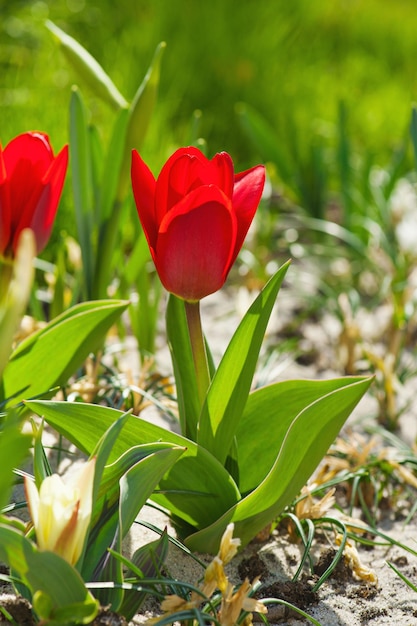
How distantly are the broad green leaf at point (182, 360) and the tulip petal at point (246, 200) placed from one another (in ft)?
0.51

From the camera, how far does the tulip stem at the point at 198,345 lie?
1092mm

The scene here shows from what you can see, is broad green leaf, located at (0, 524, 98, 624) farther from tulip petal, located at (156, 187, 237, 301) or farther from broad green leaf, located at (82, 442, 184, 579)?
tulip petal, located at (156, 187, 237, 301)

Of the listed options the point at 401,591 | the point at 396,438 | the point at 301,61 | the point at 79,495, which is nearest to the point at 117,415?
the point at 79,495

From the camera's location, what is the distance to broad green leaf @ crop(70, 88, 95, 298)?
1525mm

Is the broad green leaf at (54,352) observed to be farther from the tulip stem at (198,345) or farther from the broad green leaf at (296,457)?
the broad green leaf at (296,457)

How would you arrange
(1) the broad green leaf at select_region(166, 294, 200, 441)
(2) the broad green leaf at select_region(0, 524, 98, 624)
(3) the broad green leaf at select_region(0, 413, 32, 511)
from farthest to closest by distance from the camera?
1. (1) the broad green leaf at select_region(166, 294, 200, 441)
2. (2) the broad green leaf at select_region(0, 524, 98, 624)
3. (3) the broad green leaf at select_region(0, 413, 32, 511)

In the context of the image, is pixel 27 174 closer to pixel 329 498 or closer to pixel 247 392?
pixel 247 392

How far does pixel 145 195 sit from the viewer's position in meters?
1.05

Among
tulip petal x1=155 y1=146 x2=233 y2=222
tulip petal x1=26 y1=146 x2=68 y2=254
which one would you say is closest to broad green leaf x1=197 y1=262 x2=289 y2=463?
tulip petal x1=155 y1=146 x2=233 y2=222

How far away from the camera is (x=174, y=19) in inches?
163

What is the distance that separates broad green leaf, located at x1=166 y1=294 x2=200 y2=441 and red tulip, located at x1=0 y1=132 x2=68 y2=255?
255 mm

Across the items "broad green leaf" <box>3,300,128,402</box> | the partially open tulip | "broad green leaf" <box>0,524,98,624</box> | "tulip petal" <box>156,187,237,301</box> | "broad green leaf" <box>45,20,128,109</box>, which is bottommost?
"broad green leaf" <box>0,524,98,624</box>

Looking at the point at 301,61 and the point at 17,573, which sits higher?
the point at 301,61

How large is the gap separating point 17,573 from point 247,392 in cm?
38
